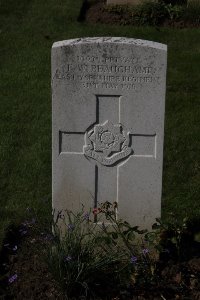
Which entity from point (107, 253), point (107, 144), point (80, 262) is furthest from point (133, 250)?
point (107, 144)

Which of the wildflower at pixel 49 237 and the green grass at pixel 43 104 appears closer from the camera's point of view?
the wildflower at pixel 49 237

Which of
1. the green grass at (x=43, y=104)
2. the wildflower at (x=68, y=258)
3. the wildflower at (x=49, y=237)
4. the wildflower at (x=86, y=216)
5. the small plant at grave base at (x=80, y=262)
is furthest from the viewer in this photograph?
the green grass at (x=43, y=104)

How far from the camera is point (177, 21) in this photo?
1117 centimetres

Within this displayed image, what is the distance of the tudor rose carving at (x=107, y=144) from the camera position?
195 inches

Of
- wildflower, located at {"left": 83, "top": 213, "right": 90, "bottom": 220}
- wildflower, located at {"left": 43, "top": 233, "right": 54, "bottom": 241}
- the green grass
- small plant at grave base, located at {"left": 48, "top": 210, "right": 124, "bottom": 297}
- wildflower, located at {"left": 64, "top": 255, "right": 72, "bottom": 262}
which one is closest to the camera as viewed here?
wildflower, located at {"left": 64, "top": 255, "right": 72, "bottom": 262}

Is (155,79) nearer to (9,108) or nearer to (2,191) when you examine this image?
(2,191)

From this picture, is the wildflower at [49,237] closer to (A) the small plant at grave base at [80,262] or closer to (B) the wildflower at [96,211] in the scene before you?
(A) the small plant at grave base at [80,262]

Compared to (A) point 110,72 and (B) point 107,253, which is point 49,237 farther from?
(A) point 110,72

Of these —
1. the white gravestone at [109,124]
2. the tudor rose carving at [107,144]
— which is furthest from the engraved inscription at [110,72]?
the tudor rose carving at [107,144]

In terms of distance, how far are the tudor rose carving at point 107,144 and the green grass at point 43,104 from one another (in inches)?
47.0

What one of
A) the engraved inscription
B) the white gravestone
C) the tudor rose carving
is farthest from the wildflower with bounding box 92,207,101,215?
the engraved inscription

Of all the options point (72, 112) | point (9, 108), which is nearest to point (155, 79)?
point (72, 112)

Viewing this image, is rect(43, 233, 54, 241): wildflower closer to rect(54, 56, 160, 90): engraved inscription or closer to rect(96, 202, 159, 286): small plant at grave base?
rect(96, 202, 159, 286): small plant at grave base

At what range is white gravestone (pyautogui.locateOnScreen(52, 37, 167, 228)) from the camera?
4812 millimetres
